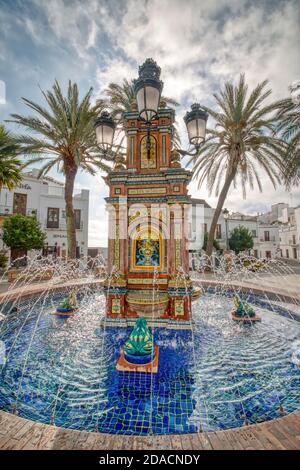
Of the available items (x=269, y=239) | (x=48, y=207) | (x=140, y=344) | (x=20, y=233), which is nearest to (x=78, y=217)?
(x=48, y=207)

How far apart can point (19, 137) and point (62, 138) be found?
2305 mm

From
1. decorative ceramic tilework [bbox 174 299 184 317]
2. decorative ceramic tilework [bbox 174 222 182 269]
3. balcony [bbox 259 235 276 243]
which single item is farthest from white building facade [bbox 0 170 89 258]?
balcony [bbox 259 235 276 243]

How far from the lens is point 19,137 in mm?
12172

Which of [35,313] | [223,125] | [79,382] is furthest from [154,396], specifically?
[223,125]

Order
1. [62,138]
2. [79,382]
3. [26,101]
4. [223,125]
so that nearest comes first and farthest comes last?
[79,382] → [26,101] → [62,138] → [223,125]

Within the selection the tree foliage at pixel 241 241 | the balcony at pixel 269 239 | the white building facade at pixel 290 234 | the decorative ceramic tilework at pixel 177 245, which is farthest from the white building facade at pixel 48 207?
the white building facade at pixel 290 234

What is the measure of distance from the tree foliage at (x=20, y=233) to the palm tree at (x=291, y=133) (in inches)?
803

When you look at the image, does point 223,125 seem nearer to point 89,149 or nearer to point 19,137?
point 89,149

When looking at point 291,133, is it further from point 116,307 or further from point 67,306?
point 67,306

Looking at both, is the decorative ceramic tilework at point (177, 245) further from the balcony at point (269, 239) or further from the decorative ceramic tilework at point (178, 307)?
the balcony at point (269, 239)

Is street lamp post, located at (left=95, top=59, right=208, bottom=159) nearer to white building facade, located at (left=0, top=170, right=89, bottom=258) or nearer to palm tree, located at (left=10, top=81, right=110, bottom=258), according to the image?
palm tree, located at (left=10, top=81, right=110, bottom=258)

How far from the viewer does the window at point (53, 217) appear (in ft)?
92.1

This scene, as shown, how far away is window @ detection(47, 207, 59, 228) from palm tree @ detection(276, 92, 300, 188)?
83.9 ft
